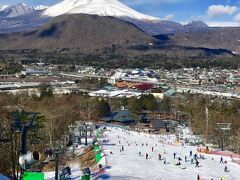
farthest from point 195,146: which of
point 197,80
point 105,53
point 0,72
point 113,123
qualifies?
point 105,53

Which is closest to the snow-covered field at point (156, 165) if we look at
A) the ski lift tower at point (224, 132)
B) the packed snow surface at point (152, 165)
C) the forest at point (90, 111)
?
the packed snow surface at point (152, 165)

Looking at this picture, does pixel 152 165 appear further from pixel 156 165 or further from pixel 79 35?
pixel 79 35

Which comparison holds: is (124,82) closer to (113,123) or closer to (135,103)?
(135,103)

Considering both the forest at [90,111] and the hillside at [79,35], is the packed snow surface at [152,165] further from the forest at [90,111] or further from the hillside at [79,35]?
the hillside at [79,35]

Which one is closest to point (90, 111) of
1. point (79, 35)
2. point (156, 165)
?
point (156, 165)

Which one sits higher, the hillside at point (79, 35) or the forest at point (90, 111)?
the hillside at point (79, 35)

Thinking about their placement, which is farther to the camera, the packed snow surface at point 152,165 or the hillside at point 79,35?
the hillside at point 79,35
